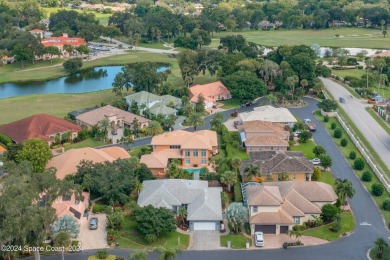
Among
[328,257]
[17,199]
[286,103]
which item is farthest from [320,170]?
[17,199]

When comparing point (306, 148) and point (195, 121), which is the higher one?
point (195, 121)

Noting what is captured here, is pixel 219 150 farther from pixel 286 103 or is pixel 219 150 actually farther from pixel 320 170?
pixel 286 103

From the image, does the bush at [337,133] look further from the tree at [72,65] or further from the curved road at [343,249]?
the tree at [72,65]

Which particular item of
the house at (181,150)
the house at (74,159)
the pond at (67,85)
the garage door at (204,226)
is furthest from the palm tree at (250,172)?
the pond at (67,85)

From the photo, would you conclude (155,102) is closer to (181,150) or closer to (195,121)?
(195,121)

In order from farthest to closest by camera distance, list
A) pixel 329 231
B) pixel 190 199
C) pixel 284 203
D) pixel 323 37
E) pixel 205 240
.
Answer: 1. pixel 323 37
2. pixel 190 199
3. pixel 284 203
4. pixel 329 231
5. pixel 205 240

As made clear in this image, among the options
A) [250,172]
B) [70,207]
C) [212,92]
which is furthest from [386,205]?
[212,92]
